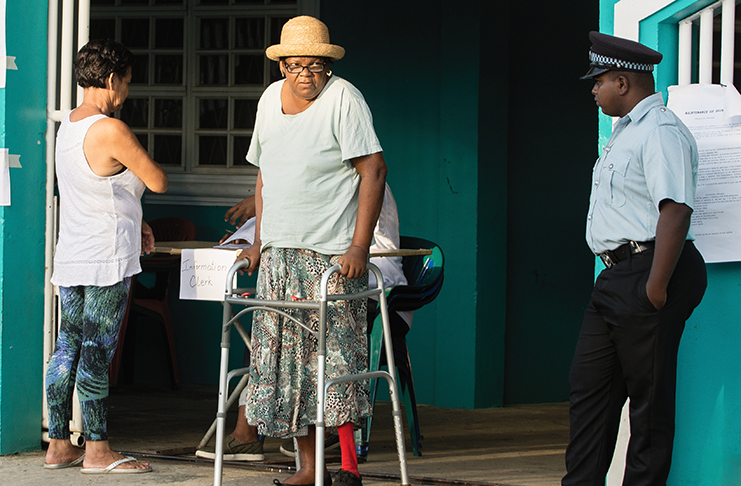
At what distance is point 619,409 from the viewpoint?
371 centimetres

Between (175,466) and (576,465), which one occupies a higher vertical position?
(576,465)

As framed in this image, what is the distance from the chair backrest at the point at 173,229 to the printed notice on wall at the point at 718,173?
14.8 feet

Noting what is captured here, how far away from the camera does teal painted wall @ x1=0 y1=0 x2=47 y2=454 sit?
5.08 metres

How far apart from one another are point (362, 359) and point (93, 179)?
164cm

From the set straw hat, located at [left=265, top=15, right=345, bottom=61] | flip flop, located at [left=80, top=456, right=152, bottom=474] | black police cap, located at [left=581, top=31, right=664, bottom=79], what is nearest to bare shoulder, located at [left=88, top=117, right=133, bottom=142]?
straw hat, located at [left=265, top=15, right=345, bottom=61]

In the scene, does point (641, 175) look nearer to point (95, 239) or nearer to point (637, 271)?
point (637, 271)

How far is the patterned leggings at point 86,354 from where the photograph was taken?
4.68 metres

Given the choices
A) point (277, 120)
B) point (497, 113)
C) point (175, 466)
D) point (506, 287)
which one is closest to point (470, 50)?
point (497, 113)

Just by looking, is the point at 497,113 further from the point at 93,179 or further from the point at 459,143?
the point at 93,179

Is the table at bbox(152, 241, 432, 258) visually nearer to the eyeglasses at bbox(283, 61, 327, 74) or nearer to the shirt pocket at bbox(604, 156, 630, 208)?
the eyeglasses at bbox(283, 61, 327, 74)

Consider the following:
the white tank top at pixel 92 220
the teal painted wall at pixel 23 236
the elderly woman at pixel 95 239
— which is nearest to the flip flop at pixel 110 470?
the elderly woman at pixel 95 239

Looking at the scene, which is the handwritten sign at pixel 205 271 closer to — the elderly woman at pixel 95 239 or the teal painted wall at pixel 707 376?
the elderly woman at pixel 95 239

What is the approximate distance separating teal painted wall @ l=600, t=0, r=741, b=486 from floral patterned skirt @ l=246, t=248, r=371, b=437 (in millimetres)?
1385

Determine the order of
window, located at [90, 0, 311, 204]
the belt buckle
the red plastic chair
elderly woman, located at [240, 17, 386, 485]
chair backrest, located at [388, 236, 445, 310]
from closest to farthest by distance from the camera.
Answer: the belt buckle, elderly woman, located at [240, 17, 386, 485], chair backrest, located at [388, 236, 445, 310], the red plastic chair, window, located at [90, 0, 311, 204]
